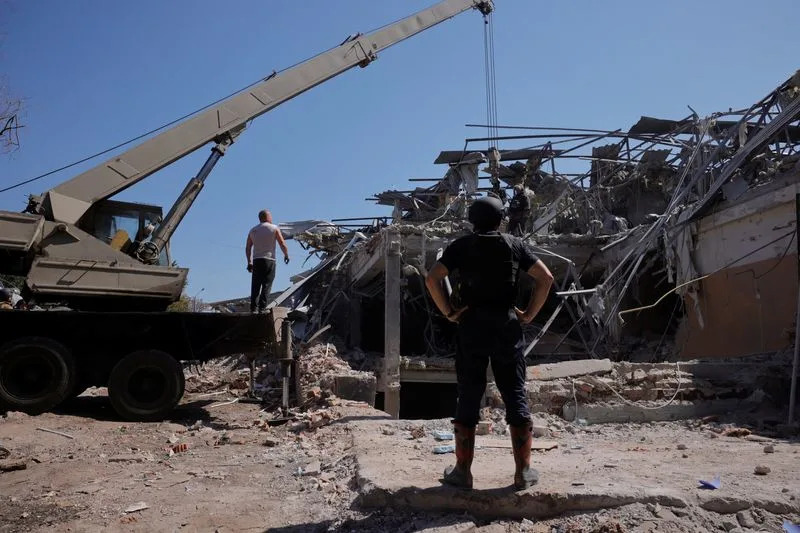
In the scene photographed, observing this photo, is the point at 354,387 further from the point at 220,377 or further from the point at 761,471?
the point at 761,471

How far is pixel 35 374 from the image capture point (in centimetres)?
729

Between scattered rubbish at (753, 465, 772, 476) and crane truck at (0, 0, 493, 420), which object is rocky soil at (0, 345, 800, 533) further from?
crane truck at (0, 0, 493, 420)

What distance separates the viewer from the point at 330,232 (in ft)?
51.6

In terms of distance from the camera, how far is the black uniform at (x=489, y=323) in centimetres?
323

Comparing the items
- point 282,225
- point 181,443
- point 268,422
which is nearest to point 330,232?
point 282,225

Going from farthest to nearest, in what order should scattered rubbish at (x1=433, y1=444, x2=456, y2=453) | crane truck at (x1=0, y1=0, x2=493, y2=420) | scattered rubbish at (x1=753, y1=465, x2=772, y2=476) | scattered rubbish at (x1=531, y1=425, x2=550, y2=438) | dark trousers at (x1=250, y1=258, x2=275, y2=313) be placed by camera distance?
dark trousers at (x1=250, y1=258, x2=275, y2=313) → crane truck at (x1=0, y1=0, x2=493, y2=420) → scattered rubbish at (x1=531, y1=425, x2=550, y2=438) → scattered rubbish at (x1=433, y1=444, x2=456, y2=453) → scattered rubbish at (x1=753, y1=465, x2=772, y2=476)

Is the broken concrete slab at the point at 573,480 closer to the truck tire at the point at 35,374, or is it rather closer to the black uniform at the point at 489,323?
the black uniform at the point at 489,323

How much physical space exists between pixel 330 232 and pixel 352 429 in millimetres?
10142

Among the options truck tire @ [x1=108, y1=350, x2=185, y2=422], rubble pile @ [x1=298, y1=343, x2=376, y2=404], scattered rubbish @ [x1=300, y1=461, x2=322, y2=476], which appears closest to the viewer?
scattered rubbish @ [x1=300, y1=461, x2=322, y2=476]

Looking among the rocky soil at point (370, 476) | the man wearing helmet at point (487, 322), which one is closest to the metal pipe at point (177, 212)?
the rocky soil at point (370, 476)

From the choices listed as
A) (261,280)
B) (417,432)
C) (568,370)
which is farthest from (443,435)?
(261,280)

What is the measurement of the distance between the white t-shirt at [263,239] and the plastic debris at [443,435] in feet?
12.3

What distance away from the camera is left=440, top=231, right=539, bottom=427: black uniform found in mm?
3230

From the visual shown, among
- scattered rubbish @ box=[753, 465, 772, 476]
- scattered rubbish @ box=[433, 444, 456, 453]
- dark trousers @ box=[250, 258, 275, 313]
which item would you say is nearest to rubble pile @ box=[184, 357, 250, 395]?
dark trousers @ box=[250, 258, 275, 313]
